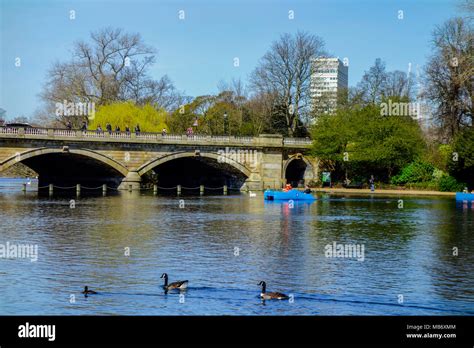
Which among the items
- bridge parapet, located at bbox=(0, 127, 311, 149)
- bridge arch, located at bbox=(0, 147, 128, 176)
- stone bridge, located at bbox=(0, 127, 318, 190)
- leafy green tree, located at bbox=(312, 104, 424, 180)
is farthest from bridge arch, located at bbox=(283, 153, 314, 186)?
bridge arch, located at bbox=(0, 147, 128, 176)

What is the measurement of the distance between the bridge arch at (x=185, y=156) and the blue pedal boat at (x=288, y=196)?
14635mm

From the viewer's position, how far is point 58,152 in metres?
60.1

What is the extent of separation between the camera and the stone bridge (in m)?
59.6

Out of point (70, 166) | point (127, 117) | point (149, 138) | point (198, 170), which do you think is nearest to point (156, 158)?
point (149, 138)

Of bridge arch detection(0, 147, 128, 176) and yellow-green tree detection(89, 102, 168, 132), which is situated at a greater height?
yellow-green tree detection(89, 102, 168, 132)

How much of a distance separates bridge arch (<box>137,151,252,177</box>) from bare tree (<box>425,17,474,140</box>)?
59.6 feet

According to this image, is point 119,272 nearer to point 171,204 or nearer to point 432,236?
point 432,236

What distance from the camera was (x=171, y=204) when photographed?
48406 mm

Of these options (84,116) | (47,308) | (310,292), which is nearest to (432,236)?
(310,292)

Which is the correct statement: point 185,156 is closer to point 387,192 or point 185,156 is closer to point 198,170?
point 198,170

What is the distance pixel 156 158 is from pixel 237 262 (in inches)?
1647

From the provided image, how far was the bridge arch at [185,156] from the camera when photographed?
6429cm

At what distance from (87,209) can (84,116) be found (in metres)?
42.0

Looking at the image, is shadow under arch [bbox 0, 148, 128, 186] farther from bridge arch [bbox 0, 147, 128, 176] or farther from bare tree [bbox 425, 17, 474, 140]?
bare tree [bbox 425, 17, 474, 140]
